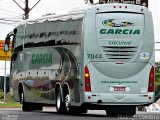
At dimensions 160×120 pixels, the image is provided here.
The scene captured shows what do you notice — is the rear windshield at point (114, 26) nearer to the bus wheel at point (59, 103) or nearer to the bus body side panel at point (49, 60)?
the bus body side panel at point (49, 60)

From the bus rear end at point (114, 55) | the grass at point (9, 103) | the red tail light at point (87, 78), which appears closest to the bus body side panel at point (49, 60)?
the red tail light at point (87, 78)

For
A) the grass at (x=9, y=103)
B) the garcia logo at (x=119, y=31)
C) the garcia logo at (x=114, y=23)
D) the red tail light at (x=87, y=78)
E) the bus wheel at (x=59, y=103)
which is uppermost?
the garcia logo at (x=114, y=23)

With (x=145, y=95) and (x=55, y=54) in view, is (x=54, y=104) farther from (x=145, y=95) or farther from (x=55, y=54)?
(x=145, y=95)

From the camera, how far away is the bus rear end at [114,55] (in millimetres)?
28344

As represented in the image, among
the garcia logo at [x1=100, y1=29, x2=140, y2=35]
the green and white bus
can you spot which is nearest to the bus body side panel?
the green and white bus

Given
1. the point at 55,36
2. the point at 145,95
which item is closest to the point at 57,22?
the point at 55,36

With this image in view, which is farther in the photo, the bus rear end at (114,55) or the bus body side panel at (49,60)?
the bus body side panel at (49,60)

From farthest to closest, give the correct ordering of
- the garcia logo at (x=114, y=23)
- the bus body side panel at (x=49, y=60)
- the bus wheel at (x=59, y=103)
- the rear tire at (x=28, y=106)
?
the rear tire at (x=28, y=106) < the bus wheel at (x=59, y=103) < the bus body side panel at (x=49, y=60) < the garcia logo at (x=114, y=23)

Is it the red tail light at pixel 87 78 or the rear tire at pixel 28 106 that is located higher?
the red tail light at pixel 87 78

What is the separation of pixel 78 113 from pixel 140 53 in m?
4.24

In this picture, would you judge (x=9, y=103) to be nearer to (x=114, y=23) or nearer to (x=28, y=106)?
(x=28, y=106)

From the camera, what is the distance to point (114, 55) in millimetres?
28438

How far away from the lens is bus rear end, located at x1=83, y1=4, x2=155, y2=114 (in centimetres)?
2834

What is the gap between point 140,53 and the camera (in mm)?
28781
